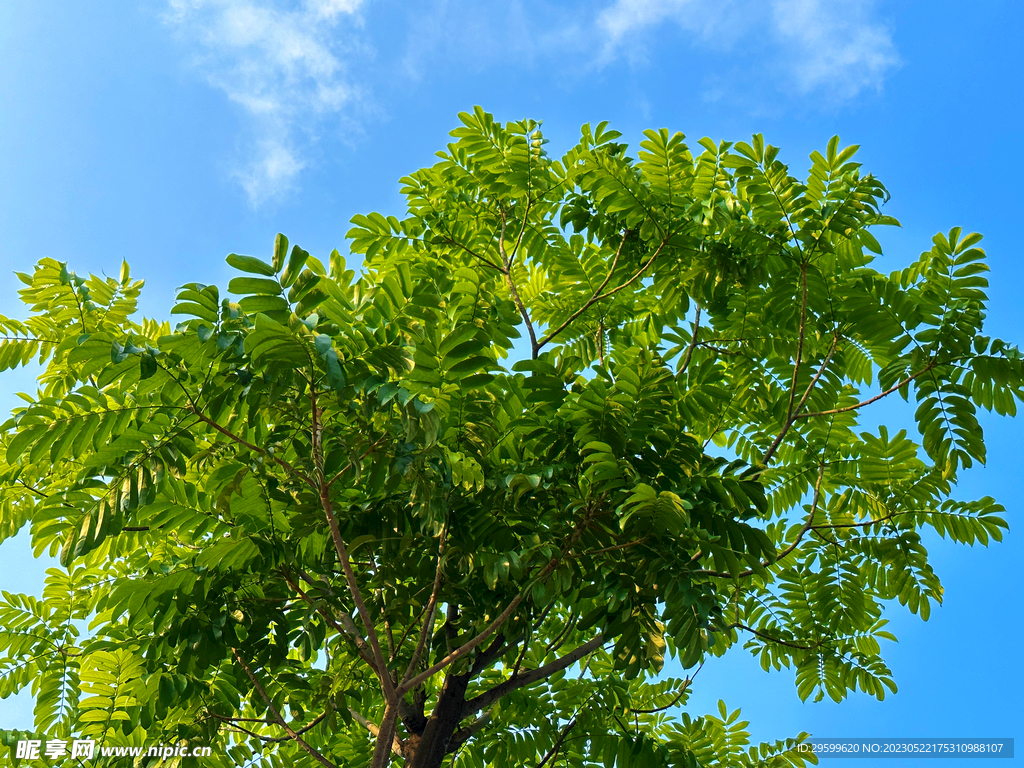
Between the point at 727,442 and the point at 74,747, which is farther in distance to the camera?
the point at 727,442

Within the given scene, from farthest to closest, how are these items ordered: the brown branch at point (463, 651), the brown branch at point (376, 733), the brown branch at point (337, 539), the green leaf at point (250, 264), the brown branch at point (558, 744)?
1. the brown branch at point (558, 744)
2. the brown branch at point (376, 733)
3. the brown branch at point (463, 651)
4. the brown branch at point (337, 539)
5. the green leaf at point (250, 264)

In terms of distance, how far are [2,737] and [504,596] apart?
11.8 ft

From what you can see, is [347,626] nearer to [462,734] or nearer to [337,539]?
[337,539]

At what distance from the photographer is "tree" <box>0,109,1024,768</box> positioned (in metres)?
3.53

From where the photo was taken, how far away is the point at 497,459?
4.18 metres

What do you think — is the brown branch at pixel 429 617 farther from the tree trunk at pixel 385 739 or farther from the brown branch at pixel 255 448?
the brown branch at pixel 255 448

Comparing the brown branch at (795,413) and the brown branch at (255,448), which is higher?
the brown branch at (795,413)

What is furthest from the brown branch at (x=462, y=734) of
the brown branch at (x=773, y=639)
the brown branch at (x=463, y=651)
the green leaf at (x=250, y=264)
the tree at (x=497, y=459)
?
the green leaf at (x=250, y=264)

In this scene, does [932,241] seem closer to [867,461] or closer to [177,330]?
[867,461]

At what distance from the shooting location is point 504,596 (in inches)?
171

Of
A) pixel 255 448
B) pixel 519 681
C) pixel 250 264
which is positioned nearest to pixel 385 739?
pixel 519 681

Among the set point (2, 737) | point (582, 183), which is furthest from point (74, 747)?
point (582, 183)

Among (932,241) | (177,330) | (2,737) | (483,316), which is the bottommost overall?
(2,737)

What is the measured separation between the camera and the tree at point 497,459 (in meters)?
Result: 3.53
